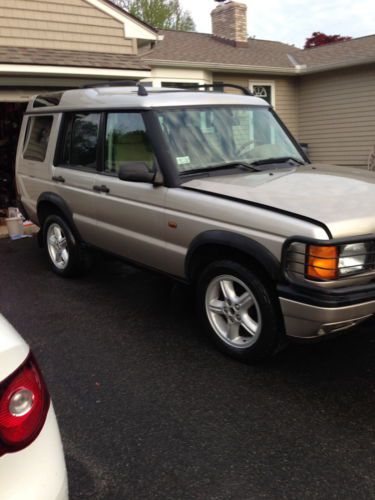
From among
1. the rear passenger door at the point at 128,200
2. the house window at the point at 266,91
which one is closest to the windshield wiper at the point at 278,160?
the rear passenger door at the point at 128,200

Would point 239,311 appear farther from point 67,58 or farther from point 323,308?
point 67,58

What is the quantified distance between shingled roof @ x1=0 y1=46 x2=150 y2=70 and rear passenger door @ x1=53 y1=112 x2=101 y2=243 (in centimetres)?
379

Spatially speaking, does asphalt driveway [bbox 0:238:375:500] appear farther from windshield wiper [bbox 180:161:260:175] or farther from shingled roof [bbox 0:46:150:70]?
shingled roof [bbox 0:46:150:70]

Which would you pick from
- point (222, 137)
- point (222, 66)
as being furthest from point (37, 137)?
point (222, 66)

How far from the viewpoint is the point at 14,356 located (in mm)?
1536

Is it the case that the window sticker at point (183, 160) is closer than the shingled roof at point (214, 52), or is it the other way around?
the window sticker at point (183, 160)

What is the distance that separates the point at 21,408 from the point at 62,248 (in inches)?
168

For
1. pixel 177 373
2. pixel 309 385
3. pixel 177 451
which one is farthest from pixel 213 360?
pixel 177 451

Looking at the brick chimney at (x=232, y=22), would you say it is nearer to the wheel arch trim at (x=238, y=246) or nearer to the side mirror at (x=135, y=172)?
the side mirror at (x=135, y=172)

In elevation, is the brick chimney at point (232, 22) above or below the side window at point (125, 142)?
above

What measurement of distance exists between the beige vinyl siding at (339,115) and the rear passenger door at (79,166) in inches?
422

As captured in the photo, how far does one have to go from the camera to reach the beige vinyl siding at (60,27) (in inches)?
340

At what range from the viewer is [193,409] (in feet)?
9.82

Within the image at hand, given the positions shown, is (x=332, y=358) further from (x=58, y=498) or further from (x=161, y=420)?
(x=58, y=498)
